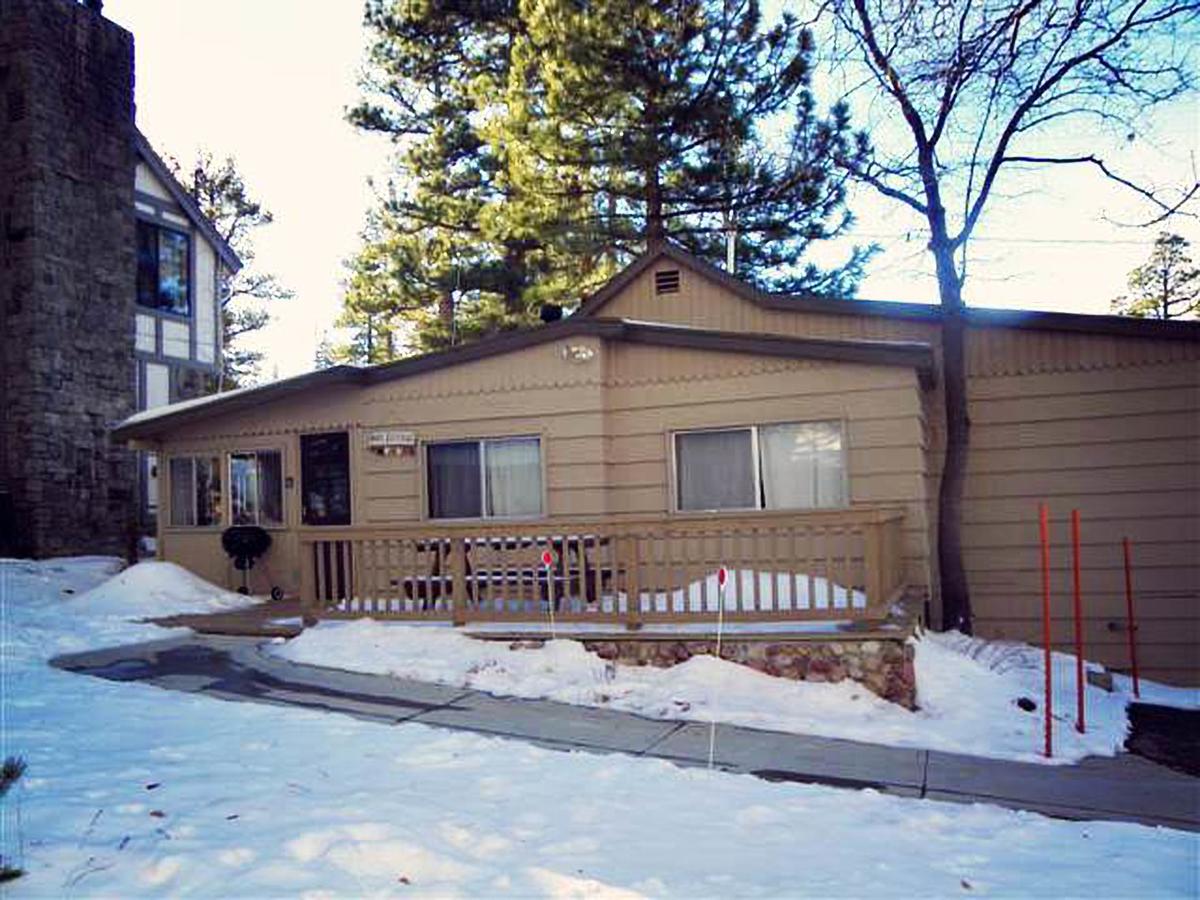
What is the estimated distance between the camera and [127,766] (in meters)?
4.54

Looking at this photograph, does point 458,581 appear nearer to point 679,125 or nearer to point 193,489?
point 193,489

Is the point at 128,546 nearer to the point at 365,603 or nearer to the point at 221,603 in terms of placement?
the point at 221,603

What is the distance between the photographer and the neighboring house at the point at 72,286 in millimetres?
15422

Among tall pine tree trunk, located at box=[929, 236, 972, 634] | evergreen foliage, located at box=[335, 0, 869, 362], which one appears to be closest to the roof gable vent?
evergreen foliage, located at box=[335, 0, 869, 362]

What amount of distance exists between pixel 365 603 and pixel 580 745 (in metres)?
3.72

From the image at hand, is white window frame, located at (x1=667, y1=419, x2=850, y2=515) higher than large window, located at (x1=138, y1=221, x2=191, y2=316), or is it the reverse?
large window, located at (x1=138, y1=221, x2=191, y2=316)

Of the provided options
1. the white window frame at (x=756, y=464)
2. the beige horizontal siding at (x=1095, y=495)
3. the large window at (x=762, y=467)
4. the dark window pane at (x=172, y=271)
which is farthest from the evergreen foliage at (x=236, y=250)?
the beige horizontal siding at (x=1095, y=495)

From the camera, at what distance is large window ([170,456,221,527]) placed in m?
11.7

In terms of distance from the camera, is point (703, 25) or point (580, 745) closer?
point (580, 745)

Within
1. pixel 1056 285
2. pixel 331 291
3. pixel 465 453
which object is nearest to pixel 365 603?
pixel 465 453

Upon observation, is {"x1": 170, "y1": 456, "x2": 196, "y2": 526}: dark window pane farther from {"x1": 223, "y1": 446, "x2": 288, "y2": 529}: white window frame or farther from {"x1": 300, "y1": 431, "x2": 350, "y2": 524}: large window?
{"x1": 300, "y1": 431, "x2": 350, "y2": 524}: large window

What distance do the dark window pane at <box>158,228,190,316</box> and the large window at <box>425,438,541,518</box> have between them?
12.0m

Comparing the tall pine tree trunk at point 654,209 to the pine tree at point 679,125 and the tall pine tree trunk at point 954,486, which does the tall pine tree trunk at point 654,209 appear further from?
the tall pine tree trunk at point 954,486

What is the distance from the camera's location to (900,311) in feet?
32.9
